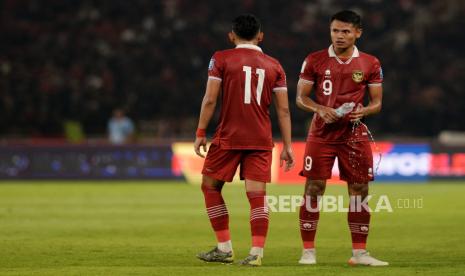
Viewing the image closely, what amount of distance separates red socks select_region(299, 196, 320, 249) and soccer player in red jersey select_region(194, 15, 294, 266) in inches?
15.2

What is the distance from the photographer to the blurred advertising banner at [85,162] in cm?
2684

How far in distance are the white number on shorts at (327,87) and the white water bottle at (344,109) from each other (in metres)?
0.20

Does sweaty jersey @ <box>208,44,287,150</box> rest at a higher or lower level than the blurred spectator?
higher

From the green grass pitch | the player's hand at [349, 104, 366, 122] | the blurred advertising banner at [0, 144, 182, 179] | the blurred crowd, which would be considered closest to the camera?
the green grass pitch

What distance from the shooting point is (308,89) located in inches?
384

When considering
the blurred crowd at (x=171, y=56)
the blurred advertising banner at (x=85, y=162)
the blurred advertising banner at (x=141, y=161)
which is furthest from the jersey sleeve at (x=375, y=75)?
the blurred crowd at (x=171, y=56)

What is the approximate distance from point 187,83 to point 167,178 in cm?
431

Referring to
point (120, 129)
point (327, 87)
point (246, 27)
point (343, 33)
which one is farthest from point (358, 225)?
point (120, 129)

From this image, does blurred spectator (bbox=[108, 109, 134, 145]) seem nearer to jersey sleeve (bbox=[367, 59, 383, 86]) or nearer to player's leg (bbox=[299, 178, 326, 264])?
player's leg (bbox=[299, 178, 326, 264])

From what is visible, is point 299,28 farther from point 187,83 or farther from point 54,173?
point 54,173

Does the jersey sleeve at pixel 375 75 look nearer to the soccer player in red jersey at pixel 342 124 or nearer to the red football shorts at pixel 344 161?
the soccer player in red jersey at pixel 342 124

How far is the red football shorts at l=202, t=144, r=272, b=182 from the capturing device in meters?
9.52

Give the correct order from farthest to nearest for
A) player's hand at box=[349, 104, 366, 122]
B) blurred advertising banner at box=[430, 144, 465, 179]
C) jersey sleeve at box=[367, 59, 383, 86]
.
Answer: blurred advertising banner at box=[430, 144, 465, 179] < jersey sleeve at box=[367, 59, 383, 86] < player's hand at box=[349, 104, 366, 122]

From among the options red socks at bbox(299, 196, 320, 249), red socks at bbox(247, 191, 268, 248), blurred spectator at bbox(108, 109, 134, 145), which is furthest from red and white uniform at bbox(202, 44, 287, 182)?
blurred spectator at bbox(108, 109, 134, 145)
